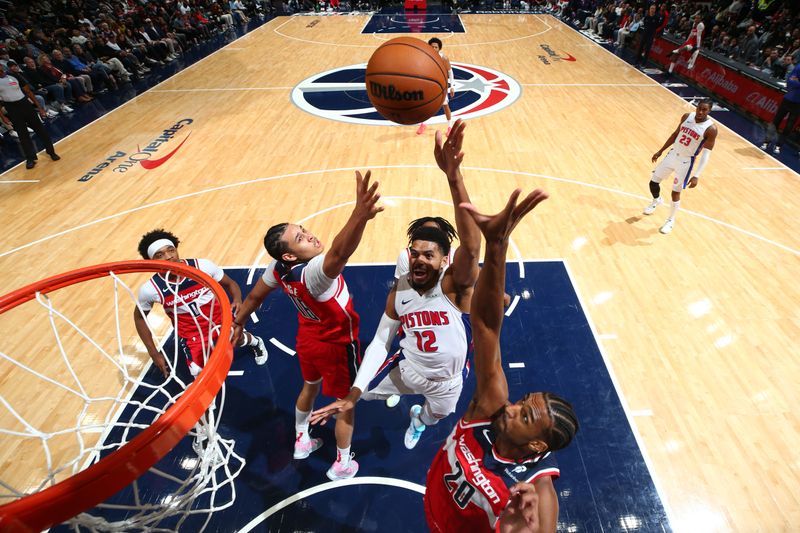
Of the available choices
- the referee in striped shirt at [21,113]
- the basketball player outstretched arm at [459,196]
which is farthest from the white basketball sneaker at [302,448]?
the referee in striped shirt at [21,113]

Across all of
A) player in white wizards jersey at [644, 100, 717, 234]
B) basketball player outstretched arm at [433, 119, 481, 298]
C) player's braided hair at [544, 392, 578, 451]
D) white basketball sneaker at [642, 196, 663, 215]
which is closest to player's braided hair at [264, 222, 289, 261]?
basketball player outstretched arm at [433, 119, 481, 298]

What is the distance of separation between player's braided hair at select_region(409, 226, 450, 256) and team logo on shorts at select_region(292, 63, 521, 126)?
7.03 meters

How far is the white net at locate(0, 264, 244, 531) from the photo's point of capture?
308 centimetres

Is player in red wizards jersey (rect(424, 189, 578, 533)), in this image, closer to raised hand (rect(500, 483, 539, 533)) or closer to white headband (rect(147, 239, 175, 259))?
raised hand (rect(500, 483, 539, 533))

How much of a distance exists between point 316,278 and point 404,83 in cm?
170

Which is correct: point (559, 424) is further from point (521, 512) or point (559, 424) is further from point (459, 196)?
point (459, 196)

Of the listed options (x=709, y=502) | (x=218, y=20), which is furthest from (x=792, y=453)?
(x=218, y=20)

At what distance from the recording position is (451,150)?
229 centimetres

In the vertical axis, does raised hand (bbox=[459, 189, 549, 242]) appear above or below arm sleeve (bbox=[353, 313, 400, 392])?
above

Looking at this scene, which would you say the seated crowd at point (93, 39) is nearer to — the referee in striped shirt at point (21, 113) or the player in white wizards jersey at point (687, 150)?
the referee in striped shirt at point (21, 113)

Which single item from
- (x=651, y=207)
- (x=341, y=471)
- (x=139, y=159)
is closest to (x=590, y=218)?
(x=651, y=207)

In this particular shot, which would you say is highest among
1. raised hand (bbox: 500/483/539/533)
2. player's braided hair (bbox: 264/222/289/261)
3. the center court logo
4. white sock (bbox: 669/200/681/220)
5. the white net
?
player's braided hair (bbox: 264/222/289/261)

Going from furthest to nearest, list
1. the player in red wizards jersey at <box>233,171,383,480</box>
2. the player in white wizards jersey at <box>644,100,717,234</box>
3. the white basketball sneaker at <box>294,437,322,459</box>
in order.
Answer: the player in white wizards jersey at <box>644,100,717,234</box>, the white basketball sneaker at <box>294,437,322,459</box>, the player in red wizards jersey at <box>233,171,383,480</box>

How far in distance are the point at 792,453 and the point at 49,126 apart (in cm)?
1337
